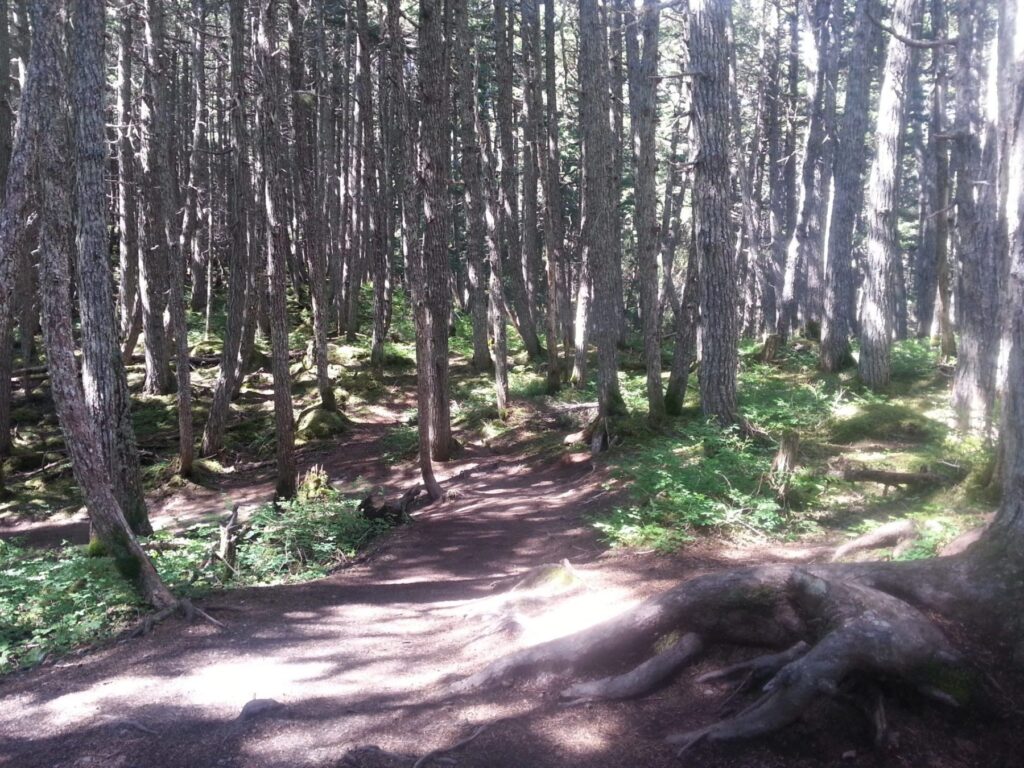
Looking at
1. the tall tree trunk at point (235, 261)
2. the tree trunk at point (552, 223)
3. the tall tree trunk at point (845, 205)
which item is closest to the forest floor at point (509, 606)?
the tall tree trunk at point (235, 261)

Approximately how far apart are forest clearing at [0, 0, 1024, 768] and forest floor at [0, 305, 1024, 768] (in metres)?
0.04

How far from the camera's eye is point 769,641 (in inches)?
180

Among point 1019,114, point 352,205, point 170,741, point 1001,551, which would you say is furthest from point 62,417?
point 352,205

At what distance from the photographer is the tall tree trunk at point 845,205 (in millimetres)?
17391

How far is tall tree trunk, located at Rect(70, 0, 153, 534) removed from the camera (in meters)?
9.67

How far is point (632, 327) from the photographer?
132 ft

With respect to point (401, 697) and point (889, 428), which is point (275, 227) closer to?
point (401, 697)

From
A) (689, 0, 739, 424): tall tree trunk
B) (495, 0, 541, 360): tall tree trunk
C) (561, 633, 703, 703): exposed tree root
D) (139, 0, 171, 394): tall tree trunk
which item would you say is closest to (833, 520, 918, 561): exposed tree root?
(561, 633, 703, 703): exposed tree root

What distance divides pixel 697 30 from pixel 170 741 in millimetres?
11011

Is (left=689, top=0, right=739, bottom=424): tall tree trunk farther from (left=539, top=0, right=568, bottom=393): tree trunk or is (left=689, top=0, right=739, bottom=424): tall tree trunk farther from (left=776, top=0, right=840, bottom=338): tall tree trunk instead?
(left=776, top=0, right=840, bottom=338): tall tree trunk

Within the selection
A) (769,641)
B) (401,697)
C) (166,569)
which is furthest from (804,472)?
(166,569)

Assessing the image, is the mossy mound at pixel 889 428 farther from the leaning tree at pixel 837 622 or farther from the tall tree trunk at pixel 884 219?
the leaning tree at pixel 837 622

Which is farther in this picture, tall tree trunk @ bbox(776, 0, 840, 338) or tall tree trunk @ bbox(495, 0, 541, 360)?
tall tree trunk @ bbox(776, 0, 840, 338)

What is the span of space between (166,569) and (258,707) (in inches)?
173
